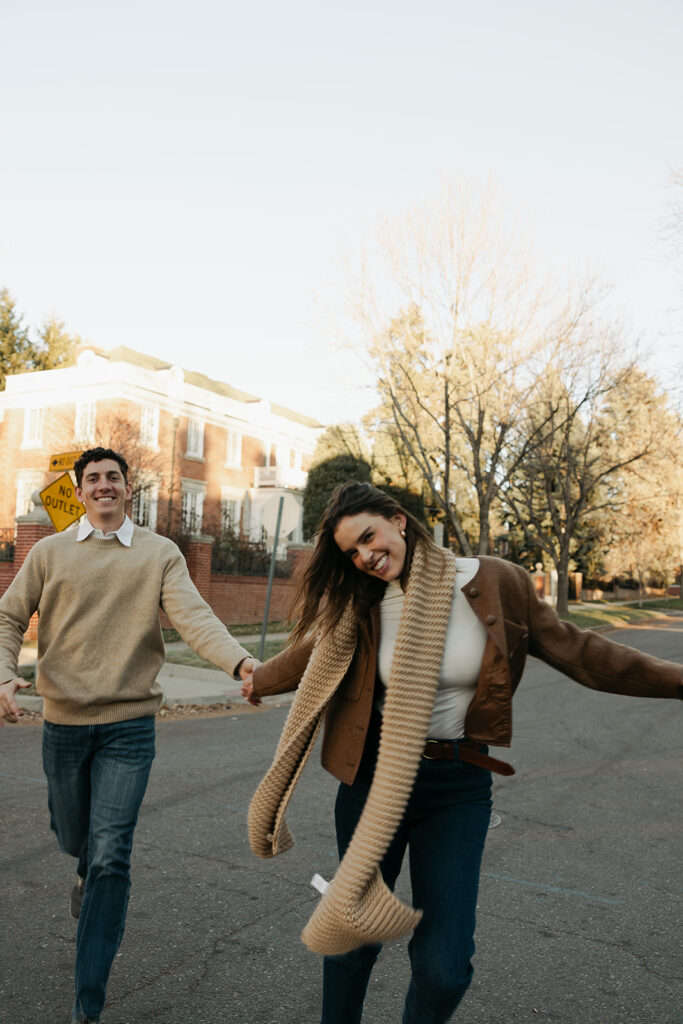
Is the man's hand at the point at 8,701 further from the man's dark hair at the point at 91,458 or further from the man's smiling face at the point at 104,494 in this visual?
the man's dark hair at the point at 91,458

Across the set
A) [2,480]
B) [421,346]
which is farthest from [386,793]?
[2,480]

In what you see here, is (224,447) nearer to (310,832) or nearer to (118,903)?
(310,832)

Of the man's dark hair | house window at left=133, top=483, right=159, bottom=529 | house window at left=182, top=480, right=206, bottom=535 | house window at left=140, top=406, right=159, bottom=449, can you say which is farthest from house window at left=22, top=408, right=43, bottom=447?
the man's dark hair

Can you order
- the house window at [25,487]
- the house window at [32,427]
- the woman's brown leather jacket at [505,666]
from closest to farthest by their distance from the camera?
the woman's brown leather jacket at [505,666] < the house window at [25,487] < the house window at [32,427]

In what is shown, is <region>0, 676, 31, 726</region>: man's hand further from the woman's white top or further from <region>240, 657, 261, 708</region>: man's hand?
the woman's white top

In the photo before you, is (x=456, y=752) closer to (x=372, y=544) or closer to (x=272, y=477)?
(x=372, y=544)

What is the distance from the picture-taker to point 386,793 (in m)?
2.49

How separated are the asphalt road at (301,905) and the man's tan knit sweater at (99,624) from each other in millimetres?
1084

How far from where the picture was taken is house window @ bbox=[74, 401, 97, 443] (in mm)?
29000

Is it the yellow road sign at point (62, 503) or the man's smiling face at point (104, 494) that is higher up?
the yellow road sign at point (62, 503)

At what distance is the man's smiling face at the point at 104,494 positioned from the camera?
3527 millimetres

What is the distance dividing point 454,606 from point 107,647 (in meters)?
1.46

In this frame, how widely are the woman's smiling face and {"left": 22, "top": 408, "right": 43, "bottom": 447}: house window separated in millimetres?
33050

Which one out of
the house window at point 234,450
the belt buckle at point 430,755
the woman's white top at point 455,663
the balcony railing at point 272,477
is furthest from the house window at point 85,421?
the belt buckle at point 430,755
